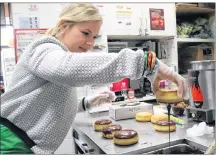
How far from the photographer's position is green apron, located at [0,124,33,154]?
63 centimetres

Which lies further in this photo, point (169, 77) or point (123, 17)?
point (123, 17)

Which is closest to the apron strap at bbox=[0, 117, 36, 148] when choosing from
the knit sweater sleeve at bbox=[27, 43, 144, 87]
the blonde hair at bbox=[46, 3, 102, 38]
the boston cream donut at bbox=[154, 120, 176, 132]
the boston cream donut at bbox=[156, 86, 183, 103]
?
the knit sweater sleeve at bbox=[27, 43, 144, 87]

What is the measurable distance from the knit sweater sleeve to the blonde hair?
0.22 m

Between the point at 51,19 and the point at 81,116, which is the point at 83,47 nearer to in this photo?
the point at 81,116

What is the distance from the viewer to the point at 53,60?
1.83 ft

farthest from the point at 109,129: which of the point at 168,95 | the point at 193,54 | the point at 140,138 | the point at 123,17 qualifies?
the point at 193,54

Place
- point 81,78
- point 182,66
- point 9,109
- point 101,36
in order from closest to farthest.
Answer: point 81,78
point 9,109
point 101,36
point 182,66

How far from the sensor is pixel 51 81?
60 centimetres

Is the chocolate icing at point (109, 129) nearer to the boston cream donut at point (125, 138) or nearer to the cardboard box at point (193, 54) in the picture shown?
the boston cream donut at point (125, 138)

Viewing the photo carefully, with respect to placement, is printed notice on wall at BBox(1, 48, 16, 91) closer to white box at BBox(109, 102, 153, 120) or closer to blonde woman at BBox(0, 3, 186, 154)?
white box at BBox(109, 102, 153, 120)

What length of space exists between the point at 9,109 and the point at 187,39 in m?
2.24

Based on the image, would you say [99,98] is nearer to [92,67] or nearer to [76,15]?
[76,15]

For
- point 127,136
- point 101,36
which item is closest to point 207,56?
point 101,36

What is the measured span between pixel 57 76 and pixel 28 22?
1.61 meters
